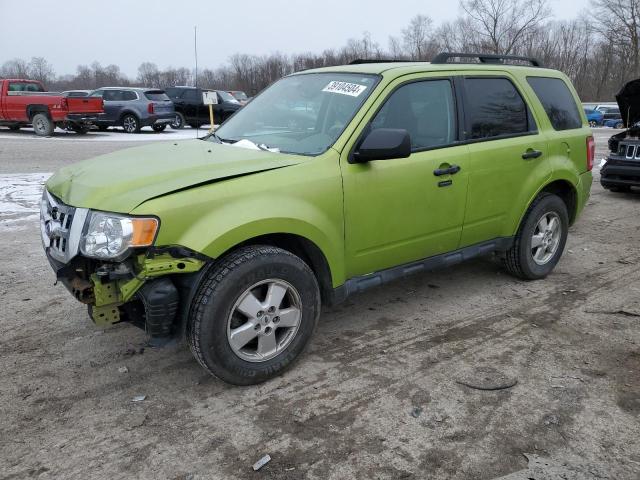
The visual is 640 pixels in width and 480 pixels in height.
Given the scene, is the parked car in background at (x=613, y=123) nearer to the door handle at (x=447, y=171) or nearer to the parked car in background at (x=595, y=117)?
the parked car in background at (x=595, y=117)

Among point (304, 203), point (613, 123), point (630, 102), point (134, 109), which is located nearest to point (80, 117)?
point (134, 109)

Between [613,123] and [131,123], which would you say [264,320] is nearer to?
[131,123]

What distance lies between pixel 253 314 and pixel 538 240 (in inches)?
119

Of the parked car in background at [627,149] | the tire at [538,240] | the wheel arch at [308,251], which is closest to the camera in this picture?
the wheel arch at [308,251]

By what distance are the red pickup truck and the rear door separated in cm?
1702

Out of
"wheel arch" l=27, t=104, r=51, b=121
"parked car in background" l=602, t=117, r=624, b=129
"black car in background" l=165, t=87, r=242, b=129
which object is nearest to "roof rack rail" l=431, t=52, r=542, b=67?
"wheel arch" l=27, t=104, r=51, b=121

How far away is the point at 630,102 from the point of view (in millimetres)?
9008

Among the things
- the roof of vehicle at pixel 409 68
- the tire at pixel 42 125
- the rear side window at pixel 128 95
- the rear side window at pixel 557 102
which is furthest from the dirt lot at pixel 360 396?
the rear side window at pixel 128 95

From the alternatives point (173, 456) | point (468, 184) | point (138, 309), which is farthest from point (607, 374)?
point (138, 309)

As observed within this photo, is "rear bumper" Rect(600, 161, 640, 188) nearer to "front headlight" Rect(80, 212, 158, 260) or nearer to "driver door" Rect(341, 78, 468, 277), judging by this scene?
"driver door" Rect(341, 78, 468, 277)

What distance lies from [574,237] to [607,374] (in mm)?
3697

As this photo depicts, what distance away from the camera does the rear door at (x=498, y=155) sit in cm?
426

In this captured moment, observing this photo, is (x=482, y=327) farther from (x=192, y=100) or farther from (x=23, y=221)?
(x=192, y=100)

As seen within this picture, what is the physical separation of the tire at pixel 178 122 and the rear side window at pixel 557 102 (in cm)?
1876
